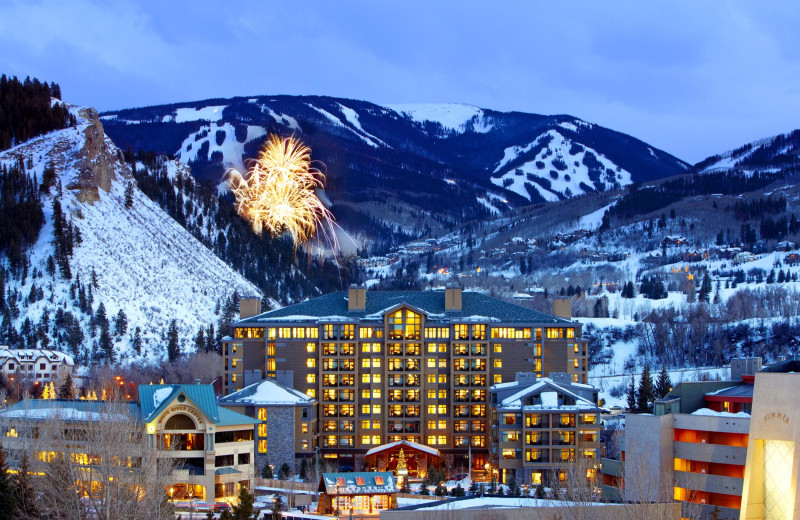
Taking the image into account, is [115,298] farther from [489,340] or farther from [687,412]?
[687,412]

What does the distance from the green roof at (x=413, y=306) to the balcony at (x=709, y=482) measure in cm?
4675

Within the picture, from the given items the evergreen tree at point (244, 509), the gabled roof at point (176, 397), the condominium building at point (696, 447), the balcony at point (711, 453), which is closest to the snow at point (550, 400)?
the condominium building at point (696, 447)

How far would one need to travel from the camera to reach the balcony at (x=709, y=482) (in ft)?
266

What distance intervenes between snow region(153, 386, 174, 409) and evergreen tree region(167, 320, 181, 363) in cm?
7605

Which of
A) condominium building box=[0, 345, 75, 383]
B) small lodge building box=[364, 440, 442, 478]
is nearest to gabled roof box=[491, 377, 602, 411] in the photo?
small lodge building box=[364, 440, 442, 478]

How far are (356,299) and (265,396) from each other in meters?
19.6

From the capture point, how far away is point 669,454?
280ft

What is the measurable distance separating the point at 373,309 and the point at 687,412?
2040 inches

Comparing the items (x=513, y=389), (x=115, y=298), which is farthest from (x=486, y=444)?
(x=115, y=298)

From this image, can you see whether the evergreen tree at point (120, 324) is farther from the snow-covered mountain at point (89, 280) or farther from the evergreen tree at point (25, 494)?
the evergreen tree at point (25, 494)

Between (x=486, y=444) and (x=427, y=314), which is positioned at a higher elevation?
(x=427, y=314)

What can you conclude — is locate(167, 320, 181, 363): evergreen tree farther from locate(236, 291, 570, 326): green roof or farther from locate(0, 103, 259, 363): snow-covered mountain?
locate(236, 291, 570, 326): green roof

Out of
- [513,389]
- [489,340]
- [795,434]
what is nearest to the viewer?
[795,434]

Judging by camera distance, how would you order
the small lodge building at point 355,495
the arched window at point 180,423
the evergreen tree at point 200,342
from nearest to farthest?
the small lodge building at point 355,495
the arched window at point 180,423
the evergreen tree at point 200,342
